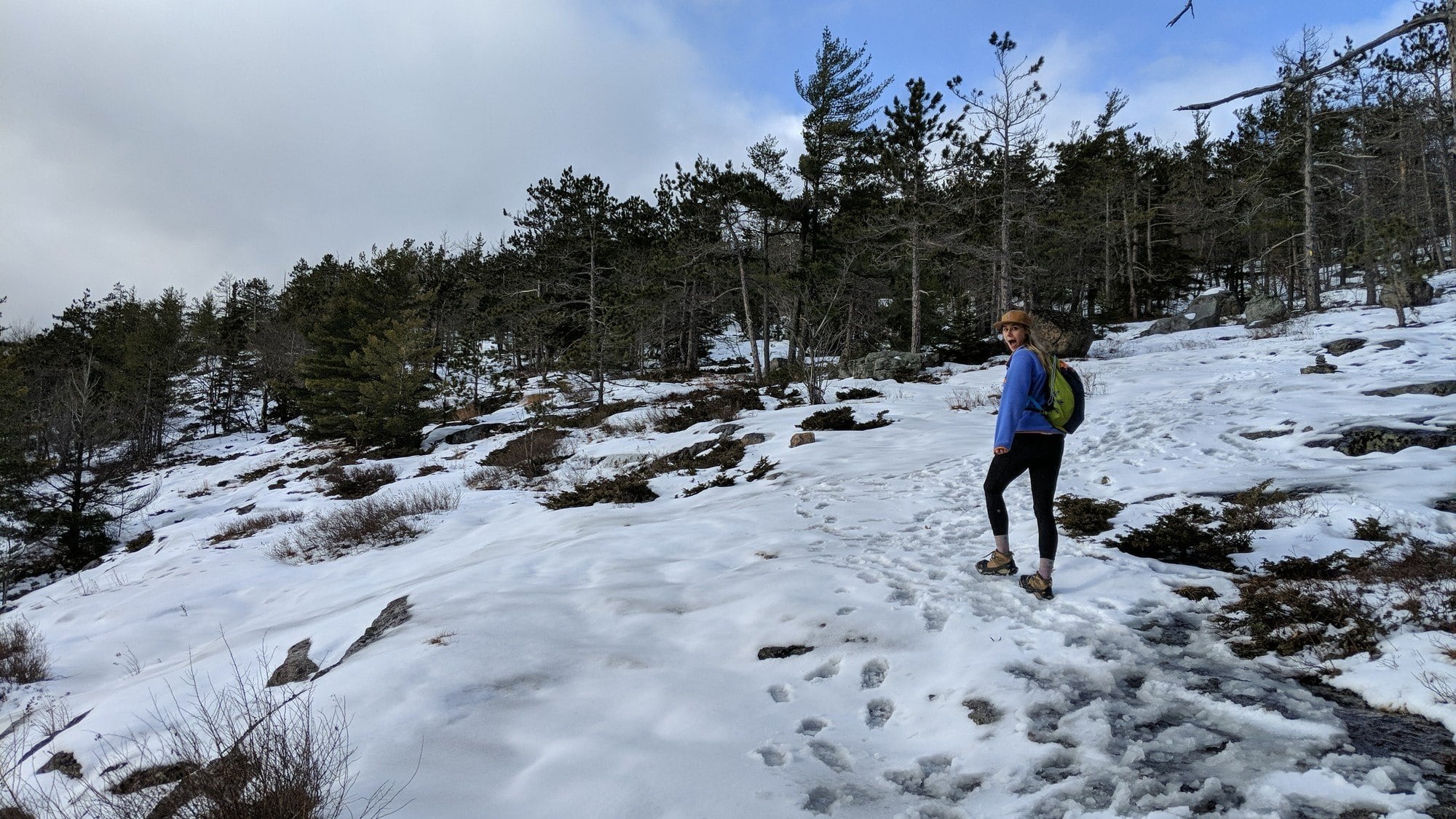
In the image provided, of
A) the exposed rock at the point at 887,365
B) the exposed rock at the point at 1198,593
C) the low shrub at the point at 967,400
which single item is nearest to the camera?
the exposed rock at the point at 1198,593

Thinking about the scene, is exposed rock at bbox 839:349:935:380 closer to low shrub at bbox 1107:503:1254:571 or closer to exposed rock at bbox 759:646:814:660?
low shrub at bbox 1107:503:1254:571

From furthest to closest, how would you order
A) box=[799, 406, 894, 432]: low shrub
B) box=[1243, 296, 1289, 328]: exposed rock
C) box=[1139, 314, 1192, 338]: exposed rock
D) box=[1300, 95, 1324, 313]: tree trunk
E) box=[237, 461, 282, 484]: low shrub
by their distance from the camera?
box=[1139, 314, 1192, 338]: exposed rock, box=[1300, 95, 1324, 313]: tree trunk, box=[1243, 296, 1289, 328]: exposed rock, box=[237, 461, 282, 484]: low shrub, box=[799, 406, 894, 432]: low shrub

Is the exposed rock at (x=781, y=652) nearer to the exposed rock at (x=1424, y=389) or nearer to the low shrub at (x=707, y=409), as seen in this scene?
the exposed rock at (x=1424, y=389)

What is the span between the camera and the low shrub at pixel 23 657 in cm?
529

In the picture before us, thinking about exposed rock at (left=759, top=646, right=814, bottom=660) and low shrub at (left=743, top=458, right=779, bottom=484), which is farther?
low shrub at (left=743, top=458, right=779, bottom=484)

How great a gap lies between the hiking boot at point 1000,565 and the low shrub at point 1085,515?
1.15m

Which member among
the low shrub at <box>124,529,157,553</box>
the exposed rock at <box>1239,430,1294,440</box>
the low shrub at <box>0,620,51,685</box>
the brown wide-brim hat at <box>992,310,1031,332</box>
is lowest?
the low shrub at <box>124,529,157,553</box>

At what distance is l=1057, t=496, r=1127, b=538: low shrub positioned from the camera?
16.4ft

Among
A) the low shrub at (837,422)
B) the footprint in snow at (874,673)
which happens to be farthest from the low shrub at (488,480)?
the footprint in snow at (874,673)

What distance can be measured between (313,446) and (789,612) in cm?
2565

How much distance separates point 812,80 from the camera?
893 inches

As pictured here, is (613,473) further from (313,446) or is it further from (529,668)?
(313,446)

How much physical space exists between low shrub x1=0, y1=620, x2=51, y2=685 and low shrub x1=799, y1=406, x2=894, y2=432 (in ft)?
30.8

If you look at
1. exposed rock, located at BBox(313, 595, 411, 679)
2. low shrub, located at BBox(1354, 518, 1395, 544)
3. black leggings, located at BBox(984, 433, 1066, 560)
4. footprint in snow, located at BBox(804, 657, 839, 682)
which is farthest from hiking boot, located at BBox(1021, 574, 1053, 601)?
exposed rock, located at BBox(313, 595, 411, 679)
